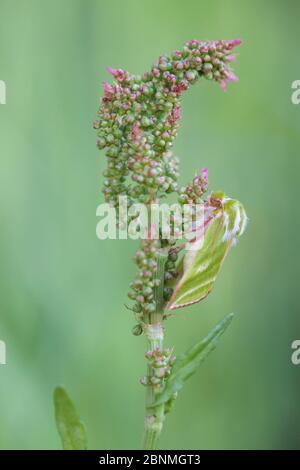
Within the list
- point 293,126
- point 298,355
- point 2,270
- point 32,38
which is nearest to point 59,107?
point 32,38

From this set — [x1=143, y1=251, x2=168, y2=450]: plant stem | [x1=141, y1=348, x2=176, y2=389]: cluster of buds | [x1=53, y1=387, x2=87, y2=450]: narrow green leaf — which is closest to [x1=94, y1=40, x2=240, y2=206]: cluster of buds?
[x1=143, y1=251, x2=168, y2=450]: plant stem

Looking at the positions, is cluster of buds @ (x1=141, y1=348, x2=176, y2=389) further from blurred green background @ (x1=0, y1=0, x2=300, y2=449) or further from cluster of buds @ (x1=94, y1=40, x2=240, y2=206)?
blurred green background @ (x1=0, y1=0, x2=300, y2=449)

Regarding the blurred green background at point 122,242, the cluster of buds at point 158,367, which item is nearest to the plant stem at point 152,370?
the cluster of buds at point 158,367

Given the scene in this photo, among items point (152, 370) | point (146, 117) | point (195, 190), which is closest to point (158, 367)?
point (152, 370)

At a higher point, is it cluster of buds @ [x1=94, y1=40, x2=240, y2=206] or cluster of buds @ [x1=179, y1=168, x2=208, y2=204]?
cluster of buds @ [x1=94, y1=40, x2=240, y2=206]

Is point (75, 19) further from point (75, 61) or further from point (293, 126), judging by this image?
point (293, 126)

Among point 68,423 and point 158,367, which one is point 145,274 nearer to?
point 158,367
